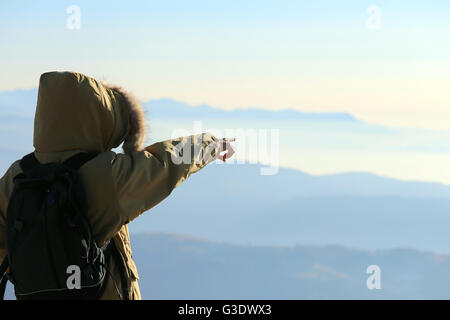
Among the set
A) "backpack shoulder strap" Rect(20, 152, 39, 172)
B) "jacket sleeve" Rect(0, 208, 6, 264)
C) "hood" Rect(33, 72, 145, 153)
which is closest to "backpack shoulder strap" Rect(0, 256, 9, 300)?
"jacket sleeve" Rect(0, 208, 6, 264)

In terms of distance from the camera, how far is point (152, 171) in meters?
3.25

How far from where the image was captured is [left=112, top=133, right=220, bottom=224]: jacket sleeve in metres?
3.18

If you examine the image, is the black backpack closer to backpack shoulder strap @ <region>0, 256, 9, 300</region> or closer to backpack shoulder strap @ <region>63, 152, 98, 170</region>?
backpack shoulder strap @ <region>63, 152, 98, 170</region>

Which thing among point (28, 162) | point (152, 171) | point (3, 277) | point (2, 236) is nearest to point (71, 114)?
point (28, 162)

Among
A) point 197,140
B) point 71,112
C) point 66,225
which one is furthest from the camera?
point 197,140

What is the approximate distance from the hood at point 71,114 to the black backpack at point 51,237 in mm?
207

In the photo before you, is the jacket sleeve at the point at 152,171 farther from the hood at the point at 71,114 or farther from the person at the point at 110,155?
the hood at the point at 71,114

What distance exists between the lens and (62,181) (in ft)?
10.1

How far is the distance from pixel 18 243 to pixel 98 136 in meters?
0.74

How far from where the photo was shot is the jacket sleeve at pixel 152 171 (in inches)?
125

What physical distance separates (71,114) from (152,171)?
57 cm

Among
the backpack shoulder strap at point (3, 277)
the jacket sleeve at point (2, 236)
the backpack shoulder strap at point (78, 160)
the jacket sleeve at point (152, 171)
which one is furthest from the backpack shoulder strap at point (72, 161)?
the backpack shoulder strap at point (3, 277)
